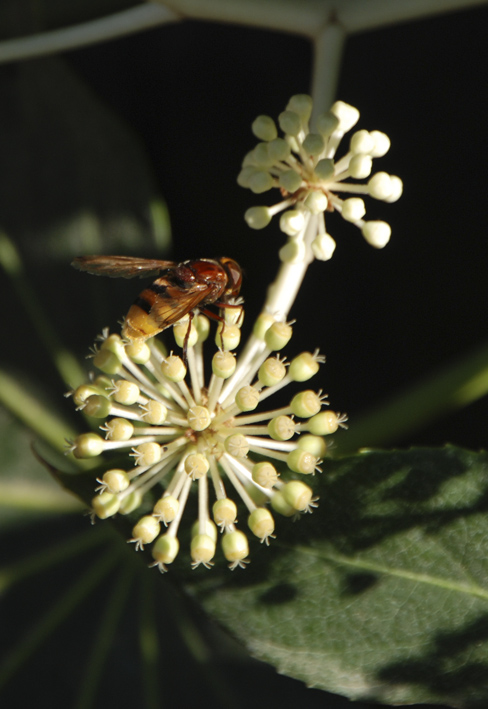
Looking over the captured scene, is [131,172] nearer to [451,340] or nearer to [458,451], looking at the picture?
[451,340]

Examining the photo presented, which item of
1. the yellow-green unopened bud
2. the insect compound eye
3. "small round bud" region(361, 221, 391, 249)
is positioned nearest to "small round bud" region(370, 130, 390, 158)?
"small round bud" region(361, 221, 391, 249)

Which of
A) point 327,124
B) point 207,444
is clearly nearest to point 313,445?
point 207,444

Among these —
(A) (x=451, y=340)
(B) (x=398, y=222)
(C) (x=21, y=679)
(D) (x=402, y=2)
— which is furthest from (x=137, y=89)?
(C) (x=21, y=679)

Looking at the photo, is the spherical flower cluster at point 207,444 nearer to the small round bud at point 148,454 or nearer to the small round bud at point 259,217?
the small round bud at point 148,454

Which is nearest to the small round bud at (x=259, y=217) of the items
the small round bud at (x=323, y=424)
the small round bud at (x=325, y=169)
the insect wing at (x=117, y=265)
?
the small round bud at (x=325, y=169)

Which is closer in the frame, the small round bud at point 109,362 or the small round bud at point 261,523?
the small round bud at point 261,523

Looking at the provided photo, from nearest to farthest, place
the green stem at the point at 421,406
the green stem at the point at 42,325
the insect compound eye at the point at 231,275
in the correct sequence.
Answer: the insect compound eye at the point at 231,275 < the green stem at the point at 421,406 < the green stem at the point at 42,325

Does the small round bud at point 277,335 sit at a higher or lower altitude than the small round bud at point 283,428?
higher

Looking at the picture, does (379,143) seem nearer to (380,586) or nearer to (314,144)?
(314,144)
